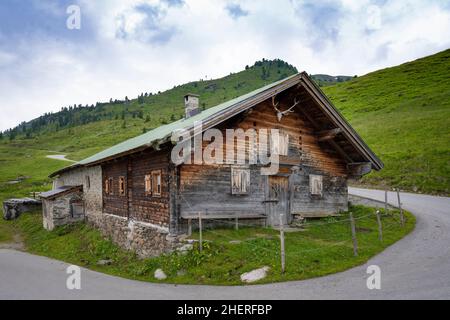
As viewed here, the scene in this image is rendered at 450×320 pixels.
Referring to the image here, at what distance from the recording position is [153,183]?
15469 mm

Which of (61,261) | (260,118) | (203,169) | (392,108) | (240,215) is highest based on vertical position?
(392,108)

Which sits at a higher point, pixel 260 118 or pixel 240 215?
pixel 260 118

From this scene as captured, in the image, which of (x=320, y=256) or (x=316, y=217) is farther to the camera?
(x=316, y=217)

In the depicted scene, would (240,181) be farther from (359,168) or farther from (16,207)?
(16,207)

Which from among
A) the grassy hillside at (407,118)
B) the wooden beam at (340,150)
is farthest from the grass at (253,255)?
the grassy hillside at (407,118)

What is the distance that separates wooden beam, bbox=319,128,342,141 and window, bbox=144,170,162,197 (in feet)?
30.5

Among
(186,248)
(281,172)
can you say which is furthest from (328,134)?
(186,248)

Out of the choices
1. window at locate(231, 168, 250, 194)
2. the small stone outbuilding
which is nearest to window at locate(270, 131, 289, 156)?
window at locate(231, 168, 250, 194)

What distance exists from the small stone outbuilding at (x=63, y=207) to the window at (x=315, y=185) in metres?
17.5

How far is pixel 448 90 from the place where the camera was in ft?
185

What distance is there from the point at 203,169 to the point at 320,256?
6036 mm
